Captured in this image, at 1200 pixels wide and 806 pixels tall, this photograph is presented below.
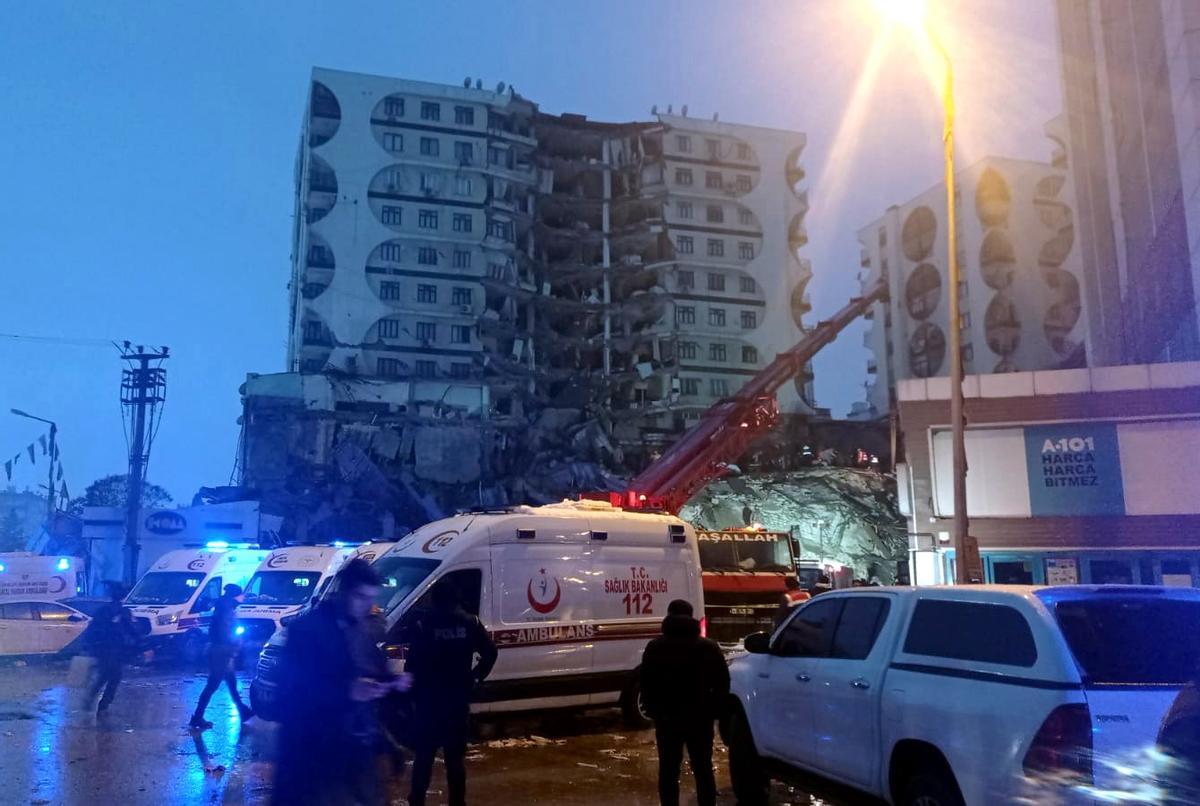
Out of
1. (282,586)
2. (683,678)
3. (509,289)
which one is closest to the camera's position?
(683,678)

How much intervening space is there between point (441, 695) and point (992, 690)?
11.5 ft

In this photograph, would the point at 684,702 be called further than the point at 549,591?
No

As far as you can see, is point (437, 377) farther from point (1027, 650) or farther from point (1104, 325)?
point (1027, 650)

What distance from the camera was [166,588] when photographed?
64.5ft

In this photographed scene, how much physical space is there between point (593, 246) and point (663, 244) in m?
5.95

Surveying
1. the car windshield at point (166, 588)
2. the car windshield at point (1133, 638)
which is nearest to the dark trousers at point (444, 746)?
the car windshield at point (1133, 638)

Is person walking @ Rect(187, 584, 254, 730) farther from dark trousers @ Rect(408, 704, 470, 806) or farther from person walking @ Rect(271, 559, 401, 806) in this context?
person walking @ Rect(271, 559, 401, 806)

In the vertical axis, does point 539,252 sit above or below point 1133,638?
above

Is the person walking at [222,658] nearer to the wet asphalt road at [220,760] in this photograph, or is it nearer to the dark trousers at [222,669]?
the dark trousers at [222,669]

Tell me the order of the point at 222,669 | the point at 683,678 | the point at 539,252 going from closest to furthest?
1. the point at 683,678
2. the point at 222,669
3. the point at 539,252

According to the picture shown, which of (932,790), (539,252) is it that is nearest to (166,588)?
(932,790)

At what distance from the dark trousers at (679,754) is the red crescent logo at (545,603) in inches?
174

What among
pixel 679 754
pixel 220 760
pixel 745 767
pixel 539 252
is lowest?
pixel 220 760

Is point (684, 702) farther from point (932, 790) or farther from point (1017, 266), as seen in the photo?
point (1017, 266)
